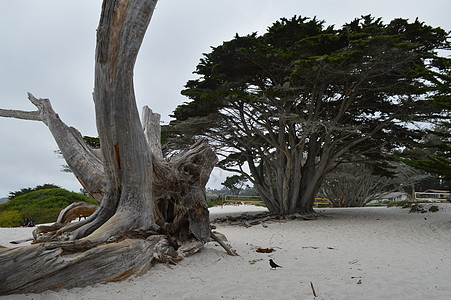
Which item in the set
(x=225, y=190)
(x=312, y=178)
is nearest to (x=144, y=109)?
(x=312, y=178)

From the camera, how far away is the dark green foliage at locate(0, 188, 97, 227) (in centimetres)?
1157

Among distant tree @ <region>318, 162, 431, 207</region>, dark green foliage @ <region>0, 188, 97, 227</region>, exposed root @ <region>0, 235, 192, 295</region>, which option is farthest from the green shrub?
distant tree @ <region>318, 162, 431, 207</region>

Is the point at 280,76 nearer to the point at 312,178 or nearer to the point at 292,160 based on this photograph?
the point at 292,160

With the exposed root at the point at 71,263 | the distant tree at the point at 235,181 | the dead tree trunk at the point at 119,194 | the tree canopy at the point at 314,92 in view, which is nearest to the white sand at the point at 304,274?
the exposed root at the point at 71,263

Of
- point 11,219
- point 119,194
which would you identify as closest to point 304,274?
point 119,194

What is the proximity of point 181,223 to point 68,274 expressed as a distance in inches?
88.5

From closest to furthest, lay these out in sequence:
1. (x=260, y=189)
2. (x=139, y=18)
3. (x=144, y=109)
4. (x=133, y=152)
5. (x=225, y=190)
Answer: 1. (x=139, y=18)
2. (x=133, y=152)
3. (x=144, y=109)
4. (x=260, y=189)
5. (x=225, y=190)

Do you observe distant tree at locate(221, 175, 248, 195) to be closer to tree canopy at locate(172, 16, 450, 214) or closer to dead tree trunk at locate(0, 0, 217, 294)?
tree canopy at locate(172, 16, 450, 214)

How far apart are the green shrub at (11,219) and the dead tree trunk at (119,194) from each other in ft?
25.4

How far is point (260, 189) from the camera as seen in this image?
1365 cm

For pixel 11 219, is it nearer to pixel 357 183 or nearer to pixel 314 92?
pixel 314 92

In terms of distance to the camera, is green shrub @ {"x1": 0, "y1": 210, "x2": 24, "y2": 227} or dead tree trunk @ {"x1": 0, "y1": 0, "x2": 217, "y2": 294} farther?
green shrub @ {"x1": 0, "y1": 210, "x2": 24, "y2": 227}

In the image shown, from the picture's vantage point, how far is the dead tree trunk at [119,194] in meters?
2.98

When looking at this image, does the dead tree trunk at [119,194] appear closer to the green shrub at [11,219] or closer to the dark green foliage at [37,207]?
the green shrub at [11,219]
